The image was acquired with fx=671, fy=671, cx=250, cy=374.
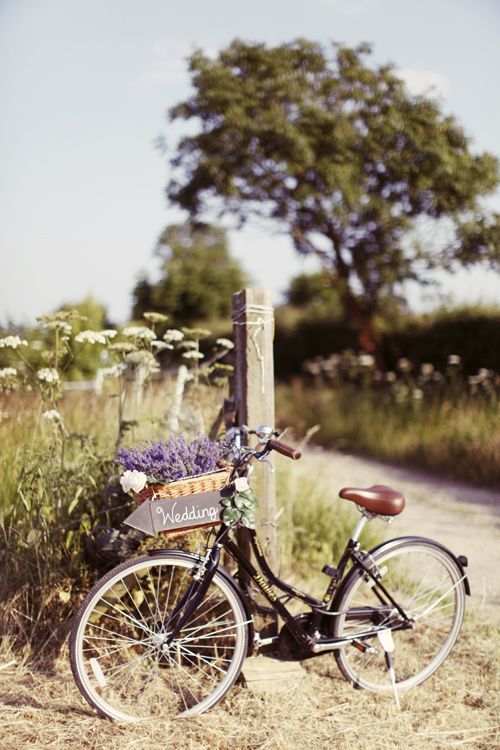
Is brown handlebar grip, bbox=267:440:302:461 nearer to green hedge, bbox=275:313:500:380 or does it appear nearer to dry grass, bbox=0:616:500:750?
dry grass, bbox=0:616:500:750

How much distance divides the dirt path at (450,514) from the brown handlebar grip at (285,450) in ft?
6.45

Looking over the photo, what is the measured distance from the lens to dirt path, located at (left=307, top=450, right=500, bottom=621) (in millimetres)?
4340

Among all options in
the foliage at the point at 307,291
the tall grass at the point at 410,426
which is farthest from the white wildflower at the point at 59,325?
the foliage at the point at 307,291

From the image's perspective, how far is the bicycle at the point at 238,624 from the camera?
2.68 meters

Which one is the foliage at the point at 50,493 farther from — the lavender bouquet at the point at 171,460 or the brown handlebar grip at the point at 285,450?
the brown handlebar grip at the point at 285,450

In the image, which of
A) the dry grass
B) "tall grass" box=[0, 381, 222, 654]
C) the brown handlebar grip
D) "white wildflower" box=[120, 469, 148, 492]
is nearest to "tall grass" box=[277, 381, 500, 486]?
the dry grass

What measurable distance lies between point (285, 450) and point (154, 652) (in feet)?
3.76

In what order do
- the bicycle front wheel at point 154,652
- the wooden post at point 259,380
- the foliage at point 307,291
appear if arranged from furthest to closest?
the foliage at point 307,291 → the wooden post at point 259,380 → the bicycle front wheel at point 154,652

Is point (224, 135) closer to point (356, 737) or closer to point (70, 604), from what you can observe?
point (70, 604)

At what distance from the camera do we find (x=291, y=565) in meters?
4.26

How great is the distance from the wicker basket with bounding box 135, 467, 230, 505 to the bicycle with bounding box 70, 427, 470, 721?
3.7 inches

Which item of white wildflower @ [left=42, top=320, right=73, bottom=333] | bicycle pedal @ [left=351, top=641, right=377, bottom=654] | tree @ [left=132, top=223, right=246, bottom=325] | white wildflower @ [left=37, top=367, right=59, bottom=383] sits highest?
tree @ [left=132, top=223, right=246, bottom=325]

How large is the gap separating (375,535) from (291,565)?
2.30 feet

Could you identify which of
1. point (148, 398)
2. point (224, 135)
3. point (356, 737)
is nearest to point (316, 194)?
point (224, 135)
